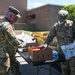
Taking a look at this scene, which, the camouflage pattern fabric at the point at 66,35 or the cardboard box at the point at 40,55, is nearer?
the cardboard box at the point at 40,55

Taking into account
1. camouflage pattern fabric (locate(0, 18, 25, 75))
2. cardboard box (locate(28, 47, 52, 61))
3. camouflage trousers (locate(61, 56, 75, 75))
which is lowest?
camouflage trousers (locate(61, 56, 75, 75))

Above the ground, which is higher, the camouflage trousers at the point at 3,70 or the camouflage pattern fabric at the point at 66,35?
the camouflage pattern fabric at the point at 66,35

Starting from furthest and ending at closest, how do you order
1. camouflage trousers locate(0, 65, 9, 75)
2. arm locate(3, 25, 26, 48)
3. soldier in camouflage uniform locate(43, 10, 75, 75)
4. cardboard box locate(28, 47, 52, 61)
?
soldier in camouflage uniform locate(43, 10, 75, 75) < cardboard box locate(28, 47, 52, 61) < camouflage trousers locate(0, 65, 9, 75) < arm locate(3, 25, 26, 48)

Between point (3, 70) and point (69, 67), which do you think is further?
point (69, 67)

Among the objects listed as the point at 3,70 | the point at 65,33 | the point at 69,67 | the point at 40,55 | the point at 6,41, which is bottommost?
the point at 69,67

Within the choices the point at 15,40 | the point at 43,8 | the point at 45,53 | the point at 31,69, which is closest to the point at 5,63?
the point at 15,40

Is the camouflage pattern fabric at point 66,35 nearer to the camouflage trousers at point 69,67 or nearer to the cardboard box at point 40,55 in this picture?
the camouflage trousers at point 69,67

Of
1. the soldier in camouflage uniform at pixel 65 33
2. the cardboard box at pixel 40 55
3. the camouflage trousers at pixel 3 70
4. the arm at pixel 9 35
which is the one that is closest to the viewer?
the arm at pixel 9 35

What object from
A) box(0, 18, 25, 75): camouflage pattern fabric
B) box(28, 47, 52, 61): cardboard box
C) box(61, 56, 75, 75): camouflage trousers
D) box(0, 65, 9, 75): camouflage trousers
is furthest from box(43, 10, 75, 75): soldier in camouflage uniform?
box(0, 65, 9, 75): camouflage trousers

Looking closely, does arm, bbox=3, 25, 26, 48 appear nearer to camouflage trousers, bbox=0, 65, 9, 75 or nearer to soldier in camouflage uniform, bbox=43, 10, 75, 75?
camouflage trousers, bbox=0, 65, 9, 75

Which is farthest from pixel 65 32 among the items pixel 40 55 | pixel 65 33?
pixel 40 55

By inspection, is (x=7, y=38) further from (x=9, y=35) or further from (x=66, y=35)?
(x=66, y=35)

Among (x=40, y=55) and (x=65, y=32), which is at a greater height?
(x=65, y=32)

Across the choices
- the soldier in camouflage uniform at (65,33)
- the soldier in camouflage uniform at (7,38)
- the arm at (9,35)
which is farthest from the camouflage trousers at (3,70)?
the soldier in camouflage uniform at (65,33)
